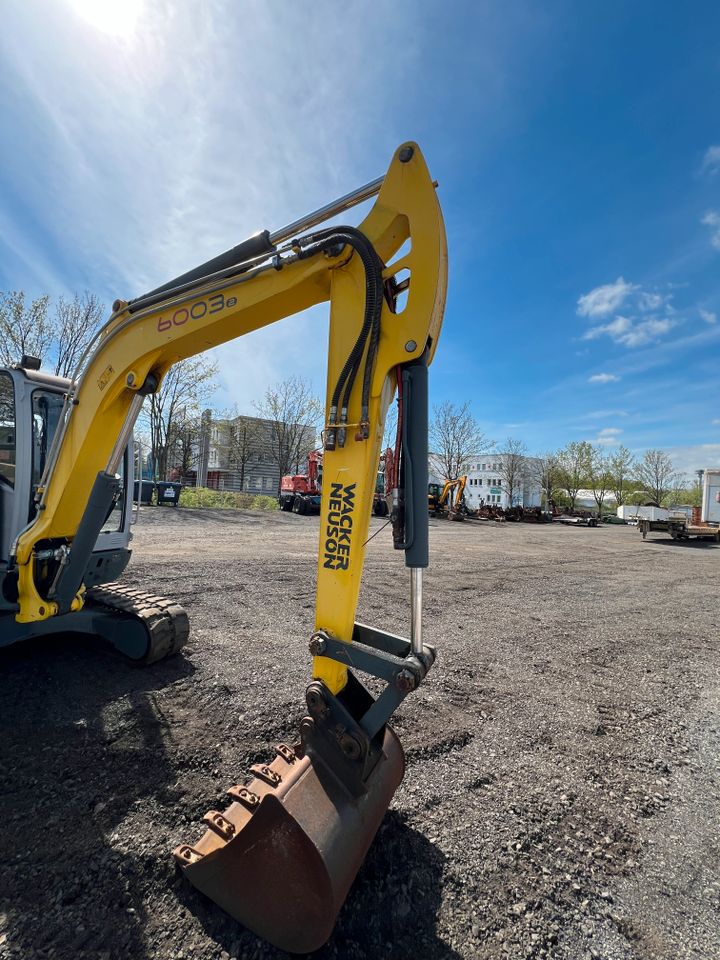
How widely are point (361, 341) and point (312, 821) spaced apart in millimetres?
2152

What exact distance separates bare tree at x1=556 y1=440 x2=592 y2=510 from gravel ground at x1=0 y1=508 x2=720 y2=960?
58322 mm

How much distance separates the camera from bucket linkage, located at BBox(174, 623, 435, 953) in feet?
5.96

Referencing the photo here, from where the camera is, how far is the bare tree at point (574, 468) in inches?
2367

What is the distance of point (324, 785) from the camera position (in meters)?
2.03

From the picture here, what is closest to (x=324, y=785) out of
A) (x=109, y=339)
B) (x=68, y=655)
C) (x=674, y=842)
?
(x=674, y=842)

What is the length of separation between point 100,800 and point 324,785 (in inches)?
56.1

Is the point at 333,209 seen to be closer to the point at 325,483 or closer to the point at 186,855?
the point at 325,483

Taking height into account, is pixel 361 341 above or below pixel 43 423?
above

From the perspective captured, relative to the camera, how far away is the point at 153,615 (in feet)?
13.8

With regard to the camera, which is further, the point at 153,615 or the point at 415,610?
the point at 153,615

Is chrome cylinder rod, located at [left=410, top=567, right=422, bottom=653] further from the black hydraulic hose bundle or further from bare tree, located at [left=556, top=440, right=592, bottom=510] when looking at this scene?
bare tree, located at [left=556, top=440, right=592, bottom=510]

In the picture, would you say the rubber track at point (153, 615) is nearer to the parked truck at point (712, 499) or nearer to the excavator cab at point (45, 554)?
the excavator cab at point (45, 554)

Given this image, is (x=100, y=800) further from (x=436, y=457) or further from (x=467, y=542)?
(x=436, y=457)

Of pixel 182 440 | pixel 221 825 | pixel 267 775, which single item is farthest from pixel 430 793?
pixel 182 440
